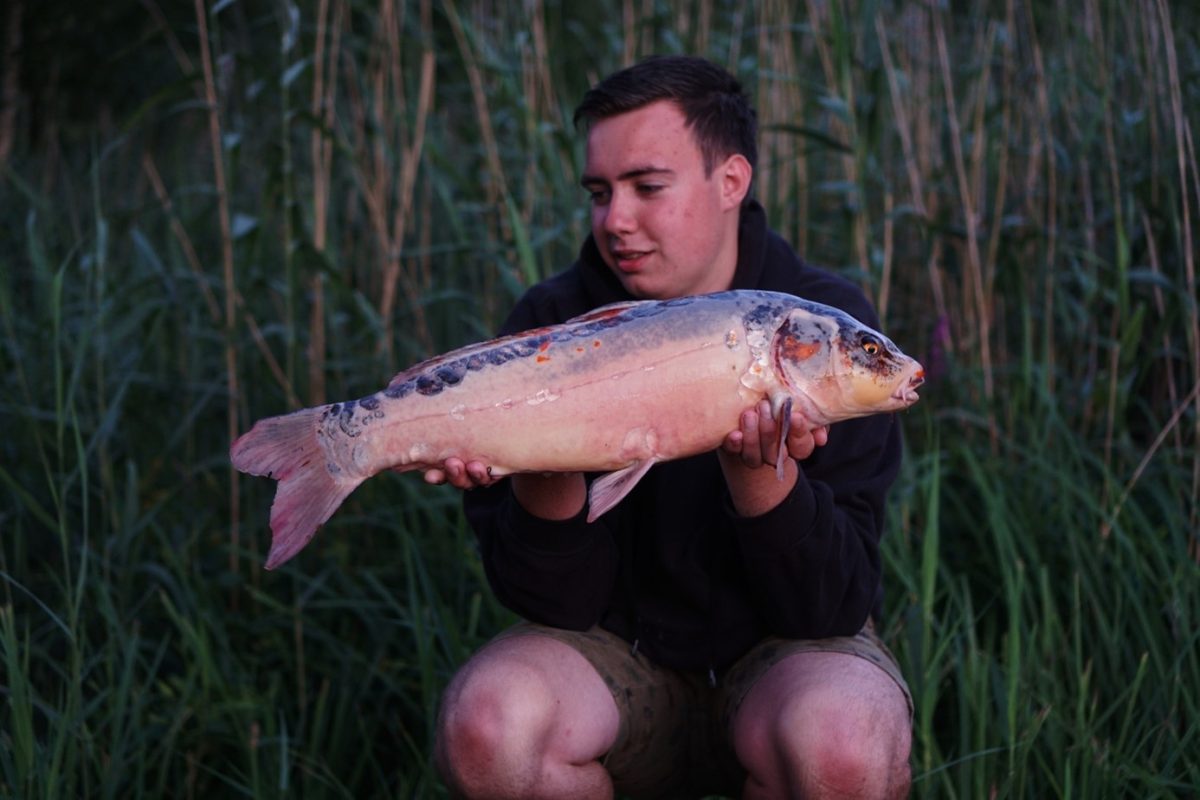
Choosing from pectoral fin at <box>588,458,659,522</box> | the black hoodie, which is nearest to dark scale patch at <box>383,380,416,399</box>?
pectoral fin at <box>588,458,659,522</box>

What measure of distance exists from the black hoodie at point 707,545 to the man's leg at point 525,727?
13 cm

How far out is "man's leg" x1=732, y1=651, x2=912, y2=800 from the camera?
213 centimetres

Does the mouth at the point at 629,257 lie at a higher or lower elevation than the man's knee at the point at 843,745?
higher

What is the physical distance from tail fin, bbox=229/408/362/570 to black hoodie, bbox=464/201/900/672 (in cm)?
43

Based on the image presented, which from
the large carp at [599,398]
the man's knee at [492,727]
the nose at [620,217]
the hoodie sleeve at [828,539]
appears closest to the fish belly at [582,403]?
the large carp at [599,398]

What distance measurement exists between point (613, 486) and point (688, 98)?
986 mm

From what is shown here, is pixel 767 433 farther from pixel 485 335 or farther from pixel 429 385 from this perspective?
pixel 485 335

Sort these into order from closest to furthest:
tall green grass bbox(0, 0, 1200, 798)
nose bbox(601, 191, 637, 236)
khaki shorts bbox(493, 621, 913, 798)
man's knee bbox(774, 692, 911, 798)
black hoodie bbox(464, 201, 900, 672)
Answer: man's knee bbox(774, 692, 911, 798), black hoodie bbox(464, 201, 900, 672), khaki shorts bbox(493, 621, 913, 798), nose bbox(601, 191, 637, 236), tall green grass bbox(0, 0, 1200, 798)

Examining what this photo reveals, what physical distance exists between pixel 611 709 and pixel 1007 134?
2.28m

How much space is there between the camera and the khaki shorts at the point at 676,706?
7.89 ft

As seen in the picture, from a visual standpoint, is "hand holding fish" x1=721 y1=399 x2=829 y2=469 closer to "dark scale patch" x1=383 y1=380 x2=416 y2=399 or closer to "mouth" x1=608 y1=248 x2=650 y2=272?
"dark scale patch" x1=383 y1=380 x2=416 y2=399

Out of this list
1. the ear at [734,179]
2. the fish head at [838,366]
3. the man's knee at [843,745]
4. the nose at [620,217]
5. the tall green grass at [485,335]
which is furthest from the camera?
the tall green grass at [485,335]

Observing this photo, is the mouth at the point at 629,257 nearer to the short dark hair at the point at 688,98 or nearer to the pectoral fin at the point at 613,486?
the short dark hair at the point at 688,98

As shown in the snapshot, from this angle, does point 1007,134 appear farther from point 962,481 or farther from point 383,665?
point 383,665
